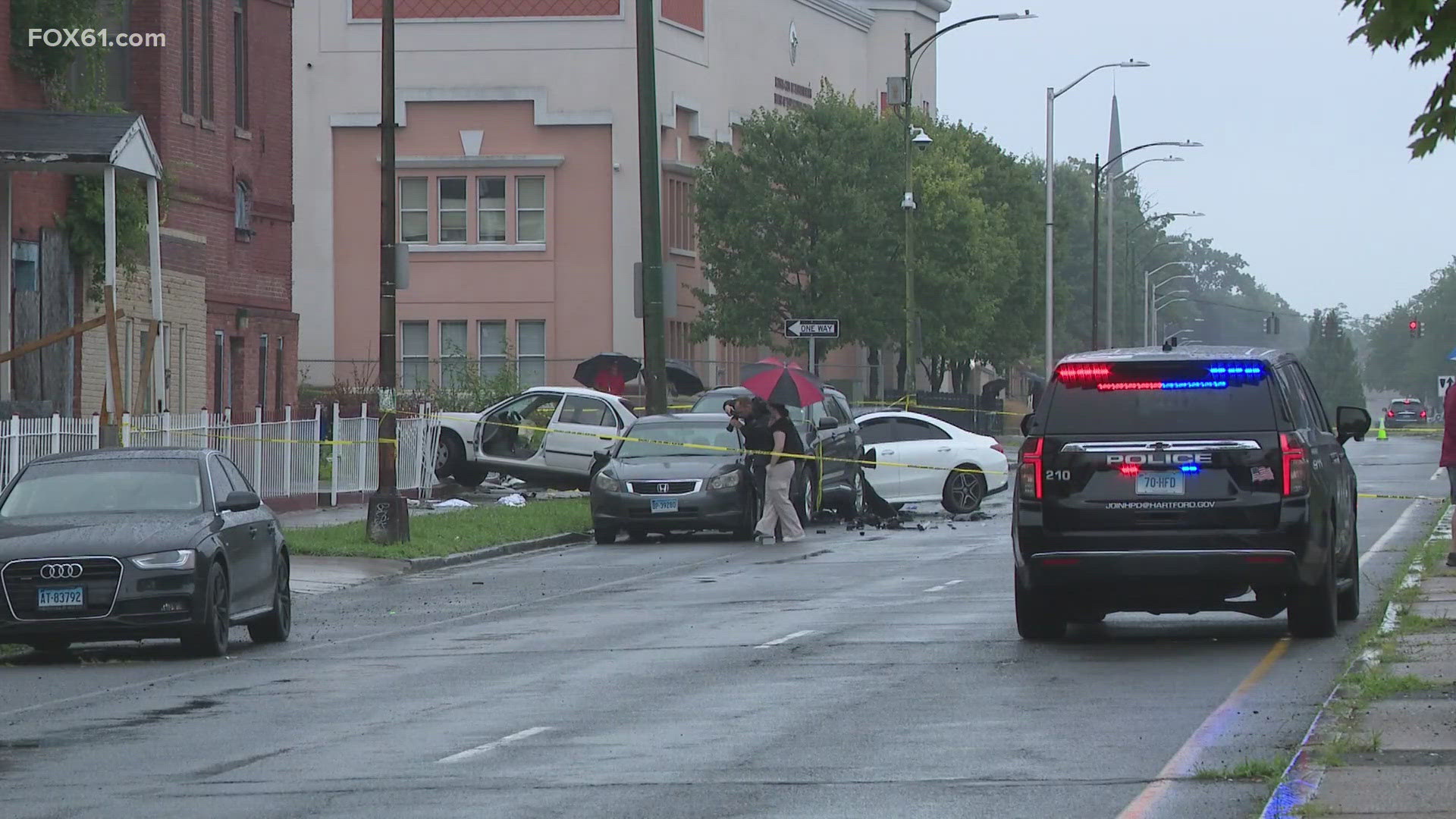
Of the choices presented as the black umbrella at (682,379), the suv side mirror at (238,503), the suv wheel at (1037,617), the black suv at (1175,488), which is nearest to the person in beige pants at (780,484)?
the suv side mirror at (238,503)

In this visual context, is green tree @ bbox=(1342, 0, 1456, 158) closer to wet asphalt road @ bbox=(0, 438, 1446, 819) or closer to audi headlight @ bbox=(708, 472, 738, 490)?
wet asphalt road @ bbox=(0, 438, 1446, 819)

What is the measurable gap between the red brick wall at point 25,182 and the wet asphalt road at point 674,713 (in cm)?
1192

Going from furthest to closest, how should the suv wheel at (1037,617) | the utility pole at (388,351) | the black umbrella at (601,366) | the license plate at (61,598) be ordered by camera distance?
1. the black umbrella at (601,366)
2. the utility pole at (388,351)
3. the license plate at (61,598)
4. the suv wheel at (1037,617)

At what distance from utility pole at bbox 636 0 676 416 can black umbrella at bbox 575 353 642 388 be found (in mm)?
14943

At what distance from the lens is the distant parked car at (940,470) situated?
35312mm

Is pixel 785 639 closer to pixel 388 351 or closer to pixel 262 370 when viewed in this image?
pixel 388 351

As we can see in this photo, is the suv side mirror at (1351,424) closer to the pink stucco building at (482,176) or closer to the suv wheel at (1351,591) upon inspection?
the suv wheel at (1351,591)

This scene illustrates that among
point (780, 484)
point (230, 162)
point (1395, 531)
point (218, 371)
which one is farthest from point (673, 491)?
point (230, 162)

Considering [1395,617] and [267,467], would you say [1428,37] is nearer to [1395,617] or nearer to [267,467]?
[1395,617]

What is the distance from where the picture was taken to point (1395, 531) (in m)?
28.3

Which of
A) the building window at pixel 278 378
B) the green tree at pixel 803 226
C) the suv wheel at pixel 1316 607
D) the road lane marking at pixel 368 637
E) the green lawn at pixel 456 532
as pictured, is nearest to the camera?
the road lane marking at pixel 368 637

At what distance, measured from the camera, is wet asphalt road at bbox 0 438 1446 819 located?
9.88 m

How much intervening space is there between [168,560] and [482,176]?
49319 millimetres

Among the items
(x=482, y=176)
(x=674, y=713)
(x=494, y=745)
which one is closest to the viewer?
(x=494, y=745)
